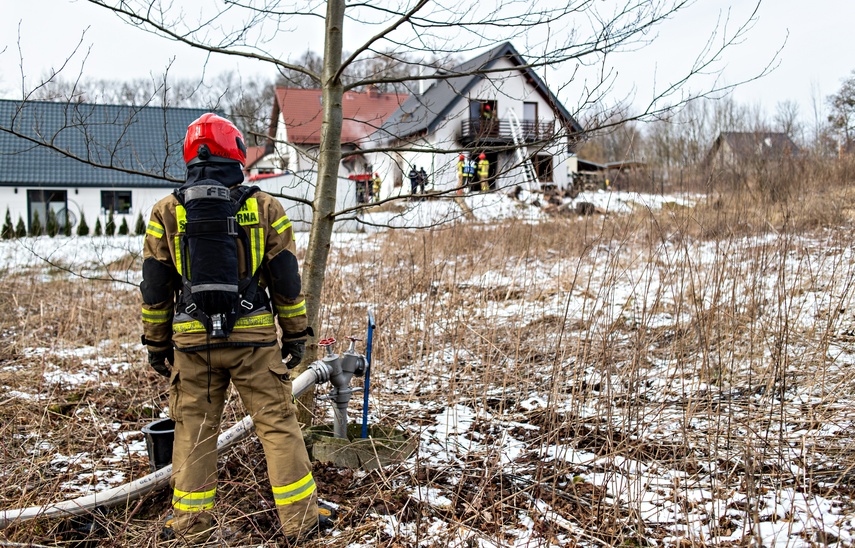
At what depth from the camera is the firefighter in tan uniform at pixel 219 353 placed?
104 inches

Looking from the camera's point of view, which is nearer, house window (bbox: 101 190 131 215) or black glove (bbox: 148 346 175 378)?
black glove (bbox: 148 346 175 378)

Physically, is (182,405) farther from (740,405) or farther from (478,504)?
(740,405)

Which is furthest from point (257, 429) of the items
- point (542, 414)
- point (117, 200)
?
point (117, 200)

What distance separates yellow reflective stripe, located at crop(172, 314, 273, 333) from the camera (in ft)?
8.59

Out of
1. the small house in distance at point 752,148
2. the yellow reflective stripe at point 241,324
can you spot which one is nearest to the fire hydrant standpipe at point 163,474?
the yellow reflective stripe at point 241,324

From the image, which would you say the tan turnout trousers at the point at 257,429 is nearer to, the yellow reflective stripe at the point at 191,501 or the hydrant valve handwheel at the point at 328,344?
the yellow reflective stripe at the point at 191,501

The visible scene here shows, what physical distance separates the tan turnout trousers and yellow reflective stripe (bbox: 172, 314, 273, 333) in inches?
4.0

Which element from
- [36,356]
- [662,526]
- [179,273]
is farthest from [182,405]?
[36,356]

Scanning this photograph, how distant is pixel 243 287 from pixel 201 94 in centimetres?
158

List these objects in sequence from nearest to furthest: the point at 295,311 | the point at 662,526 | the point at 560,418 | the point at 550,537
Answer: the point at 550,537 → the point at 662,526 → the point at 295,311 → the point at 560,418

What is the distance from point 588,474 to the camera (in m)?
3.20

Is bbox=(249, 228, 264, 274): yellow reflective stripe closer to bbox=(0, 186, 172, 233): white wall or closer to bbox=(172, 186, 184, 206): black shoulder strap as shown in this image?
bbox=(172, 186, 184, 206): black shoulder strap

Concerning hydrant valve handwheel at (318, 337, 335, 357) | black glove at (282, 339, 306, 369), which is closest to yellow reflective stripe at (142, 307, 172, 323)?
black glove at (282, 339, 306, 369)

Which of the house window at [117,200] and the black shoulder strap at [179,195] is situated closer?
the black shoulder strap at [179,195]
